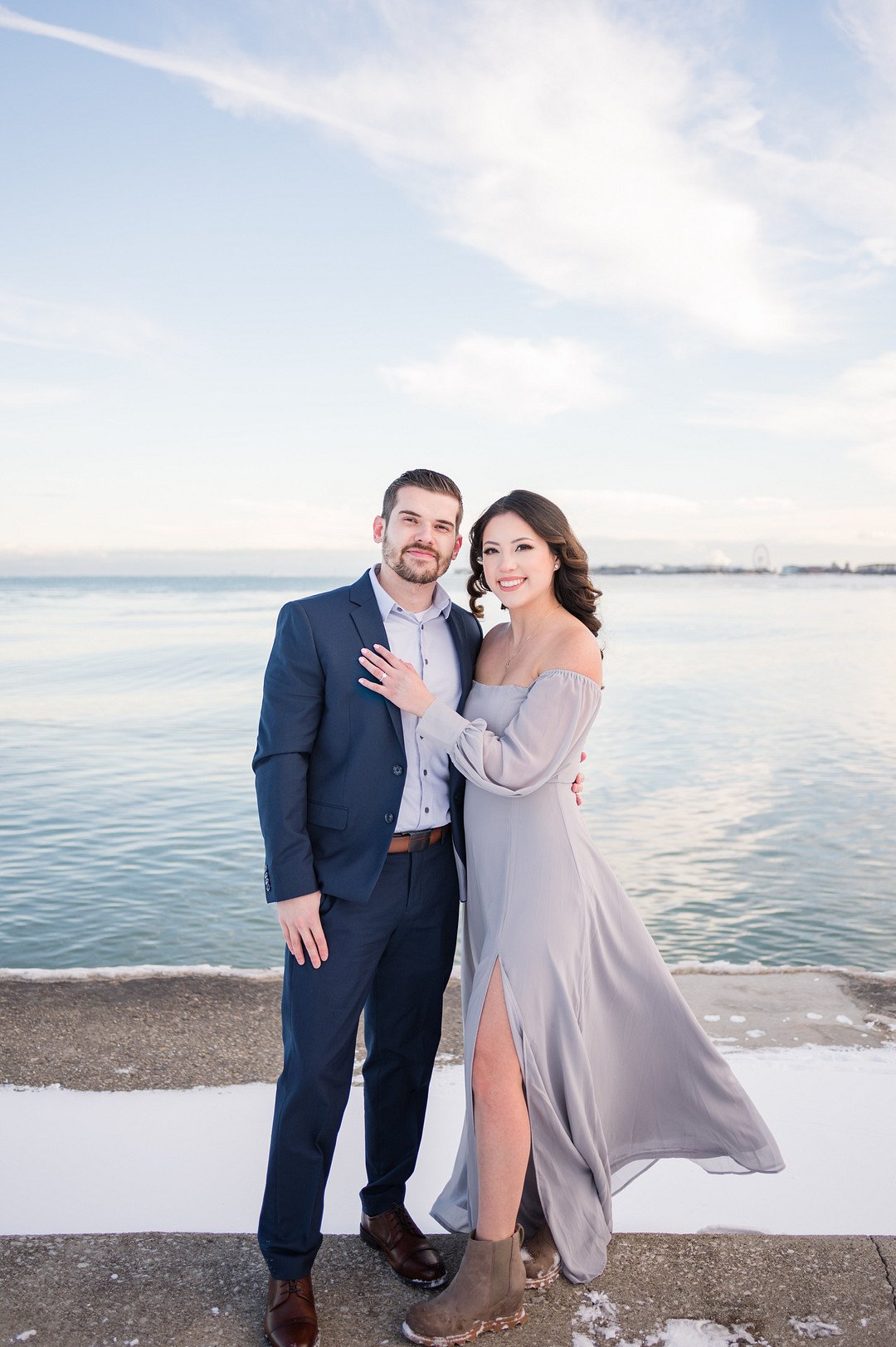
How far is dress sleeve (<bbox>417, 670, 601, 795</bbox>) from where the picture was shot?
2453 millimetres

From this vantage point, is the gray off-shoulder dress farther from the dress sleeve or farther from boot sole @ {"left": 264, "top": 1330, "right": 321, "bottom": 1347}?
boot sole @ {"left": 264, "top": 1330, "right": 321, "bottom": 1347}

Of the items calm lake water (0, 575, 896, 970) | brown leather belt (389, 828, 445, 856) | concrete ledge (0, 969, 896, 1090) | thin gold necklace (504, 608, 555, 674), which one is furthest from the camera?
calm lake water (0, 575, 896, 970)

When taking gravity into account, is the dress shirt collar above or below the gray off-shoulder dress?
above

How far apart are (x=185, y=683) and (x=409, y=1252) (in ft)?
67.1

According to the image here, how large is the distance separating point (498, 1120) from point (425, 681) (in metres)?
1.08

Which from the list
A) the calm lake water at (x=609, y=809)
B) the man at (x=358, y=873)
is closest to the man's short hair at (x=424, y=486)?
the man at (x=358, y=873)

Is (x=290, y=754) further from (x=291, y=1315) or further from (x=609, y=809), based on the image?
(x=609, y=809)

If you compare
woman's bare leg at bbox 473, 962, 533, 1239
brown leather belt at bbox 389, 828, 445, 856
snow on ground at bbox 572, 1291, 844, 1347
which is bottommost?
snow on ground at bbox 572, 1291, 844, 1347

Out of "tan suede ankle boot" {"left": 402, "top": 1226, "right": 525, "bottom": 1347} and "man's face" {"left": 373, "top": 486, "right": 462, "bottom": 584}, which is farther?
"man's face" {"left": 373, "top": 486, "right": 462, "bottom": 584}

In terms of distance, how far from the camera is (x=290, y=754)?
2494 mm

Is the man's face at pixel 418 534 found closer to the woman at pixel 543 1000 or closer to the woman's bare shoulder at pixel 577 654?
the woman at pixel 543 1000

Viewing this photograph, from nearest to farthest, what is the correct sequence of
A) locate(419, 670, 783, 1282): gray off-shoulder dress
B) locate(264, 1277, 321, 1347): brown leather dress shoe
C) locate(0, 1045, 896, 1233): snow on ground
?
1. locate(264, 1277, 321, 1347): brown leather dress shoe
2. locate(419, 670, 783, 1282): gray off-shoulder dress
3. locate(0, 1045, 896, 1233): snow on ground

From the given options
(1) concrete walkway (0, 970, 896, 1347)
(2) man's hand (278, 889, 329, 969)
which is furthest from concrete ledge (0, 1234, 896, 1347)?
(2) man's hand (278, 889, 329, 969)

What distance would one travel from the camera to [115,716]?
17.6 m
